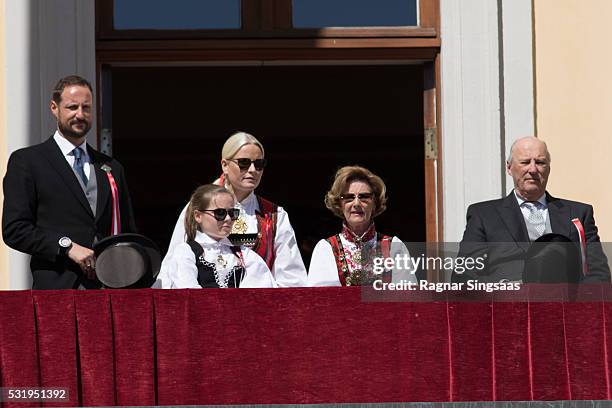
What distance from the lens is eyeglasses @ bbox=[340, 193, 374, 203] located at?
7.17m

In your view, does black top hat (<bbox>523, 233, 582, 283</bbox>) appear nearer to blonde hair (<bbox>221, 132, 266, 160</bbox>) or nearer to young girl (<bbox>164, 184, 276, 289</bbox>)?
young girl (<bbox>164, 184, 276, 289</bbox>)

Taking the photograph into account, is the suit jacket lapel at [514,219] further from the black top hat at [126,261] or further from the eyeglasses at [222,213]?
the black top hat at [126,261]

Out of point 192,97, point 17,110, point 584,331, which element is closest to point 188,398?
point 584,331

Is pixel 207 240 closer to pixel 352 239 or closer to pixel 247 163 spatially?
pixel 247 163

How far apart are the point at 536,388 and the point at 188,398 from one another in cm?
149

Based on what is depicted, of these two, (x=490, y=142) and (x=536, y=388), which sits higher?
(x=490, y=142)

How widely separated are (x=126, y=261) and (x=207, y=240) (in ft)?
1.40

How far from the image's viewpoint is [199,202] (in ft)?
22.7

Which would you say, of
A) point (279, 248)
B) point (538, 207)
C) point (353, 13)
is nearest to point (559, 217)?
point (538, 207)

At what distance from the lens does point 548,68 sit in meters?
8.89

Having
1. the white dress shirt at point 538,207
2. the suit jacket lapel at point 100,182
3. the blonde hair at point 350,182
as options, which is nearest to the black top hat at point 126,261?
the suit jacket lapel at point 100,182

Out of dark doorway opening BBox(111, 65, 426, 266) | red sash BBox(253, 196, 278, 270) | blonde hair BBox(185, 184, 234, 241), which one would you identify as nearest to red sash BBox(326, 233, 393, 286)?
red sash BBox(253, 196, 278, 270)

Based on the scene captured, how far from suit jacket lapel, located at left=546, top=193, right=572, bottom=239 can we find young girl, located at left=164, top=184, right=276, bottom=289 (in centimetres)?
137

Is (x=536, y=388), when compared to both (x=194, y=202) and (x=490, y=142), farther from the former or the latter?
(x=490, y=142)
